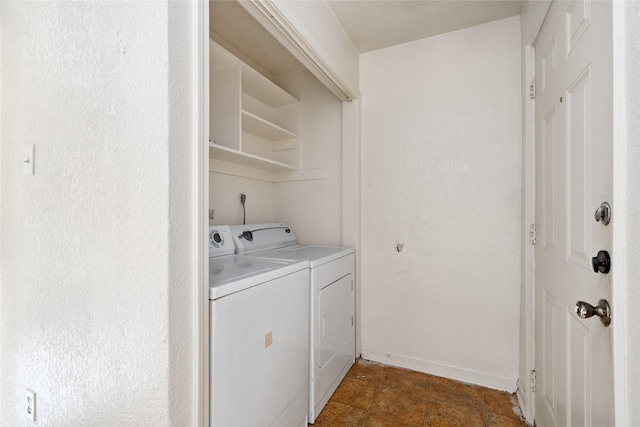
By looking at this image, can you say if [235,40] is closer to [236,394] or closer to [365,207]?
[365,207]

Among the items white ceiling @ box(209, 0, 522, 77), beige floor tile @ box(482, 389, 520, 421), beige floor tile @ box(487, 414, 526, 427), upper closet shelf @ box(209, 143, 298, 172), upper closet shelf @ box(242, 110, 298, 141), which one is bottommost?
beige floor tile @ box(482, 389, 520, 421)

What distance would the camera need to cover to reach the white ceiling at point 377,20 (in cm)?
171

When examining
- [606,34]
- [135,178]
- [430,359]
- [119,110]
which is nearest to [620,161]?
[606,34]

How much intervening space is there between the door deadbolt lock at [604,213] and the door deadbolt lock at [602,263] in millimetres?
88

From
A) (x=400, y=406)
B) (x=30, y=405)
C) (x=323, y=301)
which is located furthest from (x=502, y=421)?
(x=30, y=405)

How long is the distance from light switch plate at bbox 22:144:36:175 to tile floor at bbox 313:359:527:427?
1.85 m

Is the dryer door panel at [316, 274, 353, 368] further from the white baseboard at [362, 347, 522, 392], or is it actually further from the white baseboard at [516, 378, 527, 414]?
the white baseboard at [516, 378, 527, 414]

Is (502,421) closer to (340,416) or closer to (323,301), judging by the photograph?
(340,416)

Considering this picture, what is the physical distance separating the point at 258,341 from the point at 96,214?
2.50 ft

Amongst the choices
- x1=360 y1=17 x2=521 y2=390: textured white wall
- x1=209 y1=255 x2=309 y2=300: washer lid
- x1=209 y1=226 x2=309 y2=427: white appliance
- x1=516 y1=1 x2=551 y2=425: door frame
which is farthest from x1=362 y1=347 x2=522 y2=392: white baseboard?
x1=209 y1=255 x2=309 y2=300: washer lid

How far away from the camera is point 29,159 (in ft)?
3.79

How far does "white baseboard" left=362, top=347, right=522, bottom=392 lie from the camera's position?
1844 millimetres

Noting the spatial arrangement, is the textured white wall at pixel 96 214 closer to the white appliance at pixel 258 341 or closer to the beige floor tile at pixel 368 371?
the white appliance at pixel 258 341

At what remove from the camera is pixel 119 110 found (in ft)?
2.95
